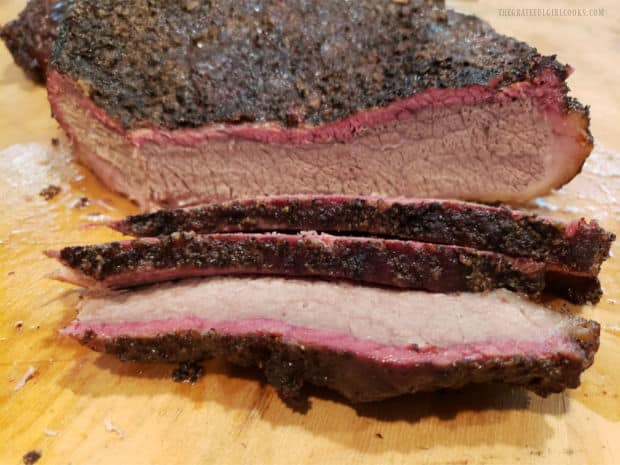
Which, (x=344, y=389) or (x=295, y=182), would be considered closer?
(x=344, y=389)

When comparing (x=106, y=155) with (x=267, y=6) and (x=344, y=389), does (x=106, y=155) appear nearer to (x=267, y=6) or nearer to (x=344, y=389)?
(x=267, y=6)

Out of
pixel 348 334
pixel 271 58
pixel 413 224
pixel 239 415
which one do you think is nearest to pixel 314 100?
pixel 271 58

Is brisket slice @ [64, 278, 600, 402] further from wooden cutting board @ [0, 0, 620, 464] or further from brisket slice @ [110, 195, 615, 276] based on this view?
brisket slice @ [110, 195, 615, 276]

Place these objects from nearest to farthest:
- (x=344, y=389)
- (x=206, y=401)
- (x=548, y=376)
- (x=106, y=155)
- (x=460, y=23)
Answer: (x=548, y=376)
(x=344, y=389)
(x=206, y=401)
(x=460, y=23)
(x=106, y=155)

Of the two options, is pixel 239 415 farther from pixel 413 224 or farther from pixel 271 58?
pixel 271 58

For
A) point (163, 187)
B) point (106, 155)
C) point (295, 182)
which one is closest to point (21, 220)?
point (106, 155)

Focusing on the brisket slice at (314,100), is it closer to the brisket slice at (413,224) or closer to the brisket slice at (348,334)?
the brisket slice at (413,224)

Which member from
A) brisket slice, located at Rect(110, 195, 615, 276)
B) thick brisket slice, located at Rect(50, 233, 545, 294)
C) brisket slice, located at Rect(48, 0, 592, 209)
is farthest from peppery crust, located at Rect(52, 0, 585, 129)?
thick brisket slice, located at Rect(50, 233, 545, 294)

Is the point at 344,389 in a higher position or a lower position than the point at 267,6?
lower

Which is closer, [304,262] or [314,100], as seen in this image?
[304,262]
